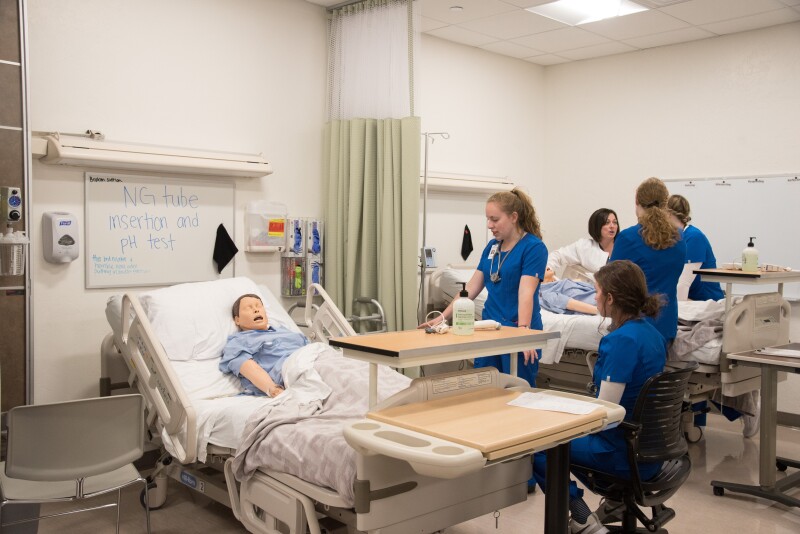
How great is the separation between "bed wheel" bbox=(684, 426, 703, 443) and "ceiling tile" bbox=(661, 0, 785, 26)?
8.58 feet

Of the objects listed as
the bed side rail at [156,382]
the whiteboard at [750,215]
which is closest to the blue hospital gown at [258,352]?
the bed side rail at [156,382]

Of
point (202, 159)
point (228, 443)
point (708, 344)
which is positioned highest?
point (202, 159)

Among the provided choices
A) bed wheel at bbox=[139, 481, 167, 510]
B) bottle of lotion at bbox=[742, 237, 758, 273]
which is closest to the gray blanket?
bed wheel at bbox=[139, 481, 167, 510]

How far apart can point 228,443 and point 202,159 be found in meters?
1.75

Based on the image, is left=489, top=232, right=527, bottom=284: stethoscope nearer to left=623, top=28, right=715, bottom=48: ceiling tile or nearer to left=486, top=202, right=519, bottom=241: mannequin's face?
left=486, top=202, right=519, bottom=241: mannequin's face

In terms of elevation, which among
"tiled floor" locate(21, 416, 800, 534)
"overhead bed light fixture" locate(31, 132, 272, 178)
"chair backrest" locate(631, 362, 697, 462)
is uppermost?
"overhead bed light fixture" locate(31, 132, 272, 178)

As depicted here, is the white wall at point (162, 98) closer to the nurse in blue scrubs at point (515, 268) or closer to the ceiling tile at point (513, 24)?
the ceiling tile at point (513, 24)

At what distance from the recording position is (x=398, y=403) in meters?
2.25

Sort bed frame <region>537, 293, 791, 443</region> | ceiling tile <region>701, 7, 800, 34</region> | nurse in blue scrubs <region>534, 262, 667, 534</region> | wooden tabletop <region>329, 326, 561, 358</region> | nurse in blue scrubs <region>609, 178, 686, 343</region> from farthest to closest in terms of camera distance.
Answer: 1. ceiling tile <region>701, 7, 800, 34</region>
2. bed frame <region>537, 293, 791, 443</region>
3. nurse in blue scrubs <region>609, 178, 686, 343</region>
4. nurse in blue scrubs <region>534, 262, 667, 534</region>
5. wooden tabletop <region>329, 326, 561, 358</region>

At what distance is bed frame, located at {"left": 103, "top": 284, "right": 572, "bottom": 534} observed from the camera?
89.1 inches

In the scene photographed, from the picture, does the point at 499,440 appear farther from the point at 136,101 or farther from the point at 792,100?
the point at 792,100

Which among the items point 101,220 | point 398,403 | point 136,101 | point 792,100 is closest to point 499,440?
point 398,403

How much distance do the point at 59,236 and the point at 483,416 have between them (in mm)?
2401

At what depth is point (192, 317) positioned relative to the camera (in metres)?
3.59
